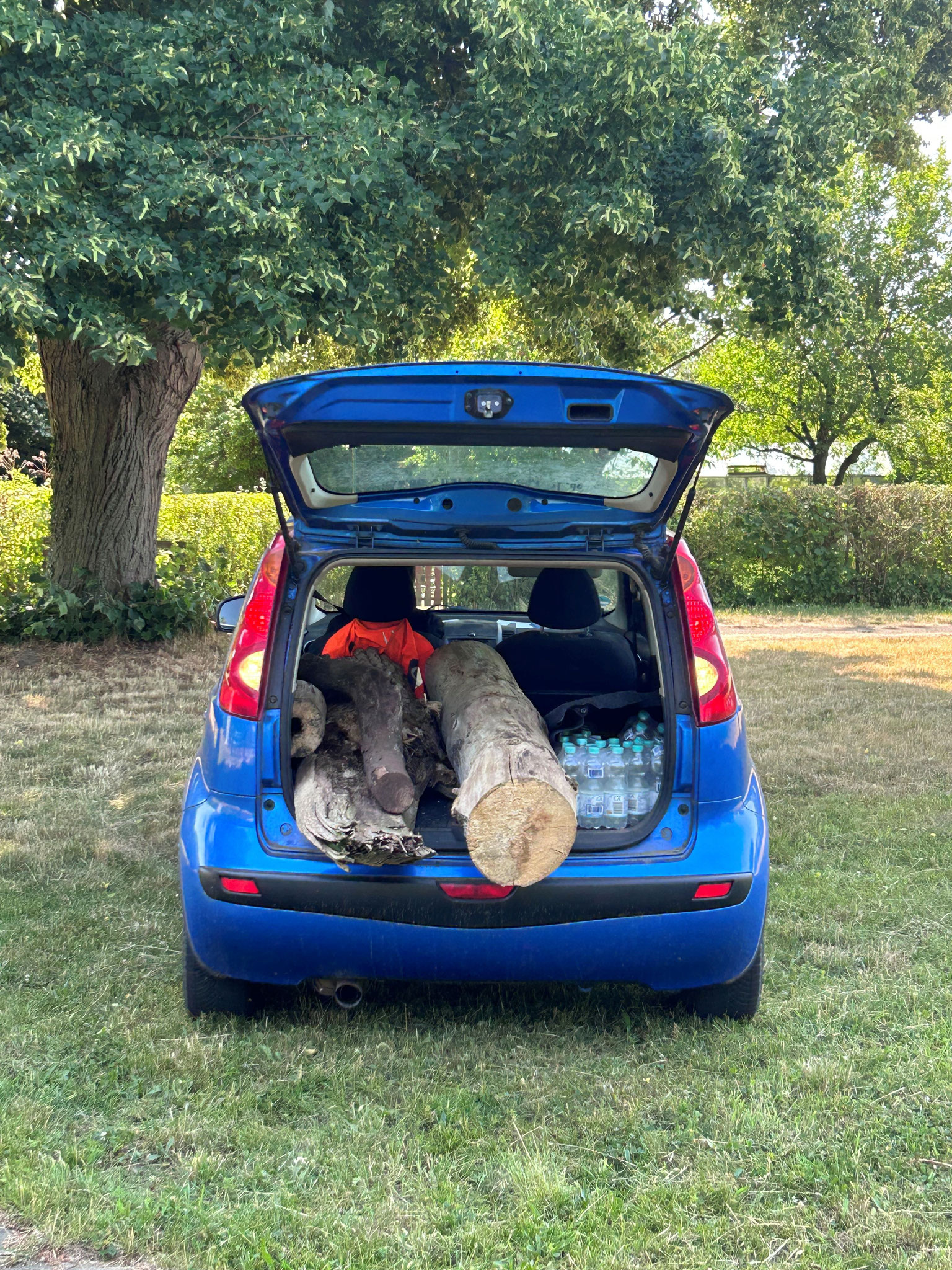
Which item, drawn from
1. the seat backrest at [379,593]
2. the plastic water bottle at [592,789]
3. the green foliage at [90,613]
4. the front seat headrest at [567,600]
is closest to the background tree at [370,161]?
the green foliage at [90,613]

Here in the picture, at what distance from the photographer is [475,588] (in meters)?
5.37

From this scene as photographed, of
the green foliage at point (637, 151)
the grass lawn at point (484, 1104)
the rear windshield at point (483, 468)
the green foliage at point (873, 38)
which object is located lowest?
the grass lawn at point (484, 1104)

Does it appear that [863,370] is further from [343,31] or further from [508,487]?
[508,487]

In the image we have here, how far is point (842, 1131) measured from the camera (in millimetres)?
2887

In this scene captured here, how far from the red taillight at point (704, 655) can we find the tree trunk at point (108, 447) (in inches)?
325

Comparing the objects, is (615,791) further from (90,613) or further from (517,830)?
(90,613)

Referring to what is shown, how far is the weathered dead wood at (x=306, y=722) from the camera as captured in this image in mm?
3453

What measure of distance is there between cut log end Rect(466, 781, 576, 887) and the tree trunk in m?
8.59

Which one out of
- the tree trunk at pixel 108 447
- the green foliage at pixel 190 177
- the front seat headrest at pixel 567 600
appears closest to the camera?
the front seat headrest at pixel 567 600

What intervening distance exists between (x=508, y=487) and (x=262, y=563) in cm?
77

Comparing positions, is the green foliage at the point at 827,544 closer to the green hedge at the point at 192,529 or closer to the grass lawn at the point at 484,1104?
the green hedge at the point at 192,529

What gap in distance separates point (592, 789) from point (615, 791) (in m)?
0.07

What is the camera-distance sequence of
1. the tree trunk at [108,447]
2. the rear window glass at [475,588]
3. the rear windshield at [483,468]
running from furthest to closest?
1. the tree trunk at [108,447]
2. the rear window glass at [475,588]
3. the rear windshield at [483,468]

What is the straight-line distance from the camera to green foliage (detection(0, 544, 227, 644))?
35.4 feet
